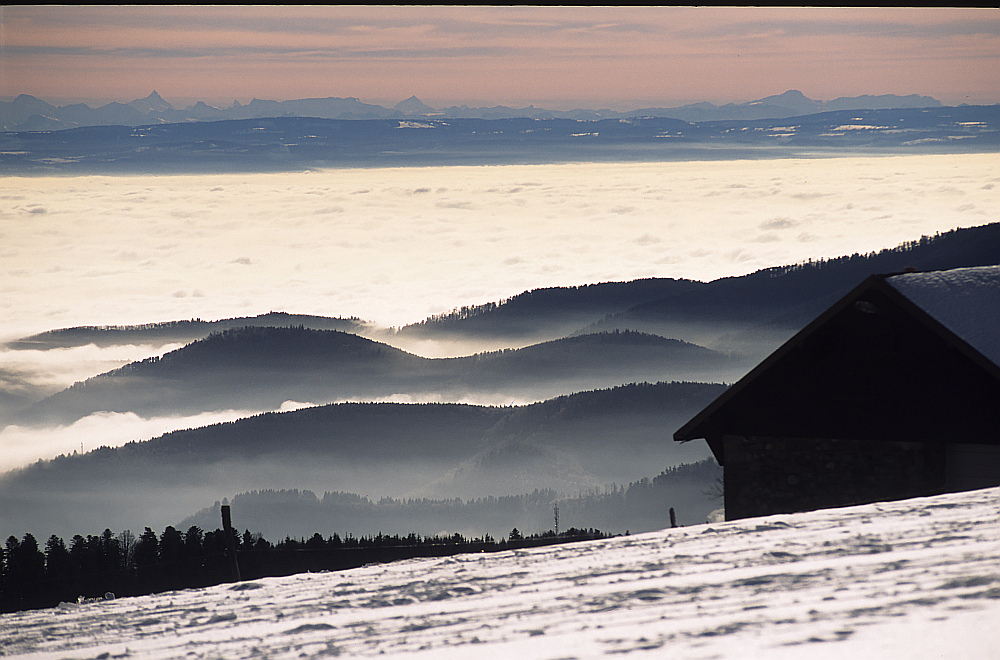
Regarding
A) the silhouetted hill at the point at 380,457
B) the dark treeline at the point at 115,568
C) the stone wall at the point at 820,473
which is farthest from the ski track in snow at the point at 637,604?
the silhouetted hill at the point at 380,457

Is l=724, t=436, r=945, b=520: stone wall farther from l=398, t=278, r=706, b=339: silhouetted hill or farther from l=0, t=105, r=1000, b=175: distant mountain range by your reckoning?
l=398, t=278, r=706, b=339: silhouetted hill

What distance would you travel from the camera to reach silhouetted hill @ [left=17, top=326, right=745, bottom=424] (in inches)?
3108

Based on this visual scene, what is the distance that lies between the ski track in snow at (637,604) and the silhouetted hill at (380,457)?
255 ft

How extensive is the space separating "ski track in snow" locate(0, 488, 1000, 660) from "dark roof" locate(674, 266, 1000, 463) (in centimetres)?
726

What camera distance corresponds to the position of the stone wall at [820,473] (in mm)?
10289

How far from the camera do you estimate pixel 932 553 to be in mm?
2787

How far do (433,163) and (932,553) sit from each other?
47.5 metres

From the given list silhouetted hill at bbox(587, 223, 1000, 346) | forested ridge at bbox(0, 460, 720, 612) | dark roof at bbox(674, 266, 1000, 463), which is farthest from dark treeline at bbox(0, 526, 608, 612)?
silhouetted hill at bbox(587, 223, 1000, 346)

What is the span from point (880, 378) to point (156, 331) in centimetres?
6790

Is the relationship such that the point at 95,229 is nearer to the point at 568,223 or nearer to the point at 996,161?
the point at 568,223

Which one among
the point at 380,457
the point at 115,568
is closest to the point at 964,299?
the point at 115,568

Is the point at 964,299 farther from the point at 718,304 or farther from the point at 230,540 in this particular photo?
the point at 718,304

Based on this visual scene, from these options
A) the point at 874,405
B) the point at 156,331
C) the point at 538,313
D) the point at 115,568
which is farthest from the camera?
the point at 538,313

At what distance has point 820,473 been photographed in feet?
35.2
